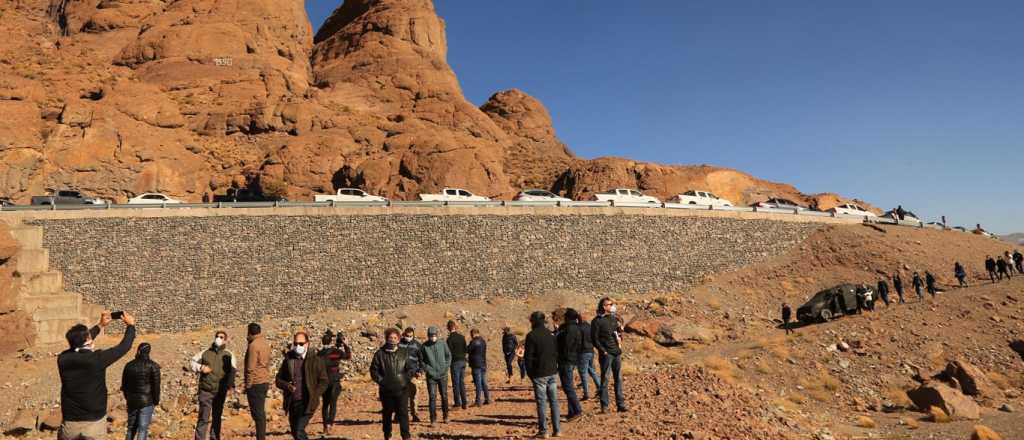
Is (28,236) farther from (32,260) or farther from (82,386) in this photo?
(82,386)

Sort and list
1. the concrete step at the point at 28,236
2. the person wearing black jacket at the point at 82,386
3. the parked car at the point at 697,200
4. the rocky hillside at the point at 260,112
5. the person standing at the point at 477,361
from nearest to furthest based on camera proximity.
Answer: the person wearing black jacket at the point at 82,386 < the person standing at the point at 477,361 < the concrete step at the point at 28,236 < the parked car at the point at 697,200 < the rocky hillside at the point at 260,112

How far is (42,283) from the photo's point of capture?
21.5 meters

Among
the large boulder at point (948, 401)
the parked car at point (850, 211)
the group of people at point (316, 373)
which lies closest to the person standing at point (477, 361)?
the group of people at point (316, 373)

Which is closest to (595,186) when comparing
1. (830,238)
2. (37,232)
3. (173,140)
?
(830,238)

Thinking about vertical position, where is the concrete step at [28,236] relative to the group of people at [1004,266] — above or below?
above

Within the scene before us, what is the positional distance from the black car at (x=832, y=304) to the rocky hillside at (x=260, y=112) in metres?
23.6

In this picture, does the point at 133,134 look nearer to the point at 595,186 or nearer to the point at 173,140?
the point at 173,140

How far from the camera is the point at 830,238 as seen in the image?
110ft

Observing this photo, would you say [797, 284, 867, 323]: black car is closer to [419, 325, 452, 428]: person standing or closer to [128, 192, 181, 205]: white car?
[419, 325, 452, 428]: person standing

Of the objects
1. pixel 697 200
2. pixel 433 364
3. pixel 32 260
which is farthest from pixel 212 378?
pixel 697 200

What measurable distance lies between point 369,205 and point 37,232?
12999 mm

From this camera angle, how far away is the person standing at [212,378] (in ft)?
28.2

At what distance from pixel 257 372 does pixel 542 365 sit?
13.6 feet

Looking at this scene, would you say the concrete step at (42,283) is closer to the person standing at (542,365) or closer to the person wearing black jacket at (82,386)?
the person wearing black jacket at (82,386)
